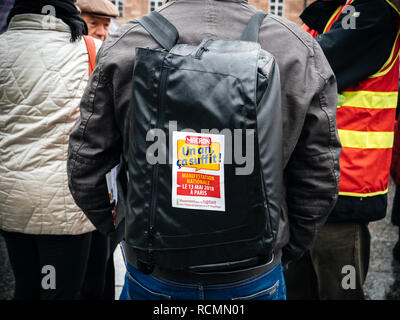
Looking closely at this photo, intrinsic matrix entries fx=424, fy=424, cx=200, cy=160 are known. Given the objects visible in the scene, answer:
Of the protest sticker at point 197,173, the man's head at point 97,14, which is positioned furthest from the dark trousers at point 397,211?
the protest sticker at point 197,173

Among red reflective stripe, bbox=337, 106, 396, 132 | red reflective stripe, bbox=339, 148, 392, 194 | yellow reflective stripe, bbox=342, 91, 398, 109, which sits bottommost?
red reflective stripe, bbox=339, 148, 392, 194

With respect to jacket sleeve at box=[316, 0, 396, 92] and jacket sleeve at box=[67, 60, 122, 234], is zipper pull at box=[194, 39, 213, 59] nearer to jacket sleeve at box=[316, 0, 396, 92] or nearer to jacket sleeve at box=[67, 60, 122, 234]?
jacket sleeve at box=[67, 60, 122, 234]

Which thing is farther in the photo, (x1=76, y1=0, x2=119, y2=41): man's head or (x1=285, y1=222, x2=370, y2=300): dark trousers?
(x1=76, y1=0, x2=119, y2=41): man's head

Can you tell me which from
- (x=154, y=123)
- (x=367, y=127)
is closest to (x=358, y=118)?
(x=367, y=127)

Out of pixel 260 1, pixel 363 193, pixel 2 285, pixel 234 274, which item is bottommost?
pixel 260 1

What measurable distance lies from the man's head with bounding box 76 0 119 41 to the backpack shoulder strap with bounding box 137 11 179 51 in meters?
2.33

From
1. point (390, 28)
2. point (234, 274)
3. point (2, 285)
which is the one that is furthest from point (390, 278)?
point (2, 285)

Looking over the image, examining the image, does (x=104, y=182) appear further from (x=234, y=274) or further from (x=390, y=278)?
(x=390, y=278)

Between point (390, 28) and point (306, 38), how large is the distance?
3.09 ft

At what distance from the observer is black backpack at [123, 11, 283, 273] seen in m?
1.26

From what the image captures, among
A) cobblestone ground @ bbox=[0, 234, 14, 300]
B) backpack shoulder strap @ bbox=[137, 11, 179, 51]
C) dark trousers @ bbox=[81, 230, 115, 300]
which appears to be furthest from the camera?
cobblestone ground @ bbox=[0, 234, 14, 300]

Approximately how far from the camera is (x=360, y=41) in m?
2.18

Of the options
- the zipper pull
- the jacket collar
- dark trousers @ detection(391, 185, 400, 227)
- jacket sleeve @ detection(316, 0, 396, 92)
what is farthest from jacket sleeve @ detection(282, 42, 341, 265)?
dark trousers @ detection(391, 185, 400, 227)

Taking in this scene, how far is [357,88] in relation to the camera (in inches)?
89.4
